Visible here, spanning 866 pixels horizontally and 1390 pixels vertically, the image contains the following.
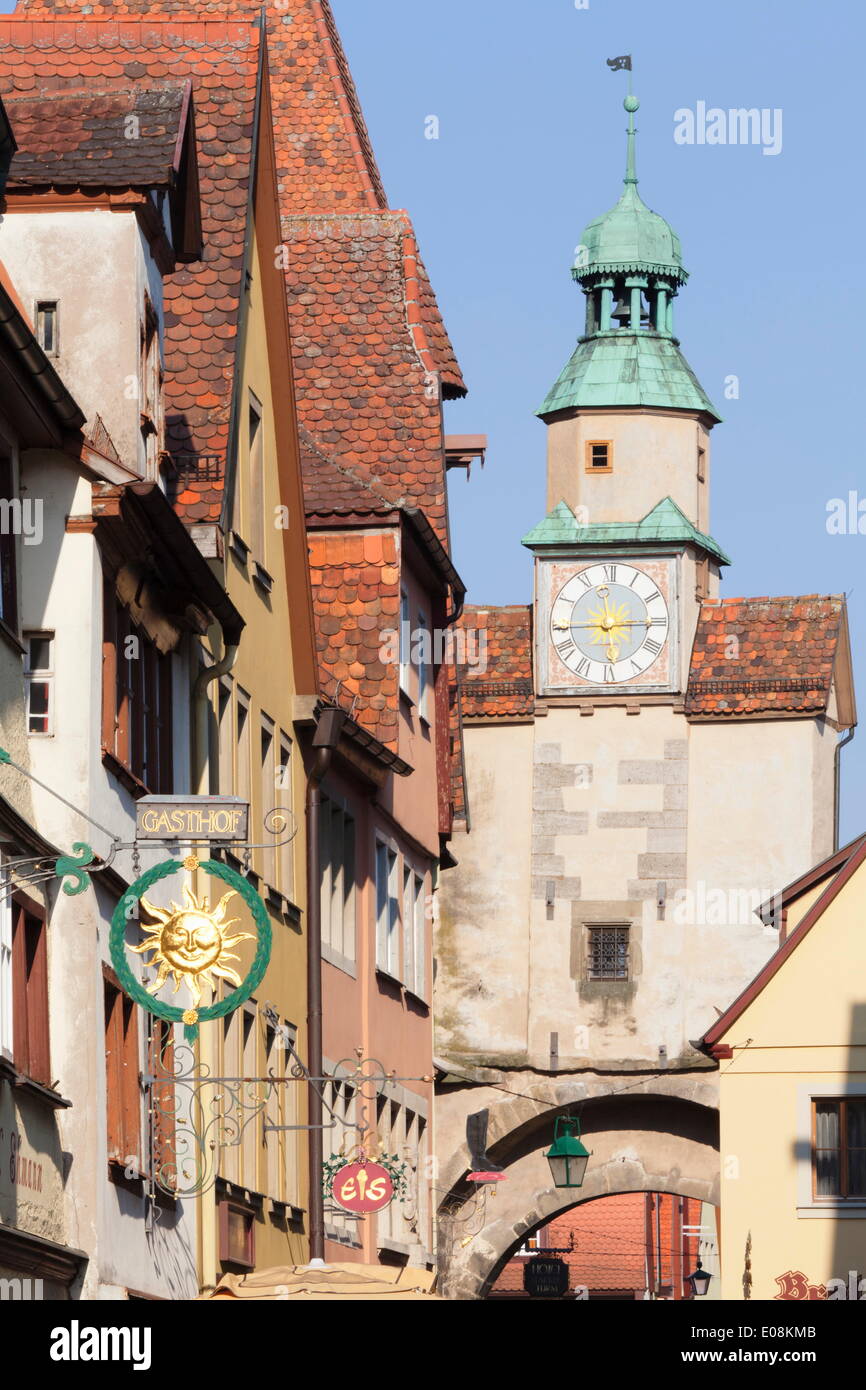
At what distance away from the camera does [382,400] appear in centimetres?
2914

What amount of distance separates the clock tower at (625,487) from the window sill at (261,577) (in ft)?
70.7

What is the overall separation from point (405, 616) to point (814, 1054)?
6.19m

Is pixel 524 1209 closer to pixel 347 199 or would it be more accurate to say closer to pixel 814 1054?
pixel 814 1054

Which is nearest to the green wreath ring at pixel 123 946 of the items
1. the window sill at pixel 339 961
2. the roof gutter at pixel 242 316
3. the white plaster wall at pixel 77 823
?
the white plaster wall at pixel 77 823

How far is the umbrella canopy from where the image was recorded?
16.3 meters

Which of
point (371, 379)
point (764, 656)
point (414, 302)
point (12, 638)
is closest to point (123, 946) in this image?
point (12, 638)

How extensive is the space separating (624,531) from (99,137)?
91.1ft

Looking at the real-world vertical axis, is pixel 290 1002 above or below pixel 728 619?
below

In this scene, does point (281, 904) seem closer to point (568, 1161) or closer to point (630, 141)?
point (568, 1161)

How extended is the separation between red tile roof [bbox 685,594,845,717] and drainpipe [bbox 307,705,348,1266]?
19.1m

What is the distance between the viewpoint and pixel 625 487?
45.3 m

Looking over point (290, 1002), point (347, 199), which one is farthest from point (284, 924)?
point (347, 199)

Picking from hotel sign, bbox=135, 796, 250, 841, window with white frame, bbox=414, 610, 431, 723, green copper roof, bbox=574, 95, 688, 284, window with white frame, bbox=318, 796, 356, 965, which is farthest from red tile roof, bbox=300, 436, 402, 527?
green copper roof, bbox=574, 95, 688, 284

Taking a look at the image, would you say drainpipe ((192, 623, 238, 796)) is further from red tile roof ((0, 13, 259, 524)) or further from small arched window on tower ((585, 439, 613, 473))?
small arched window on tower ((585, 439, 613, 473))
